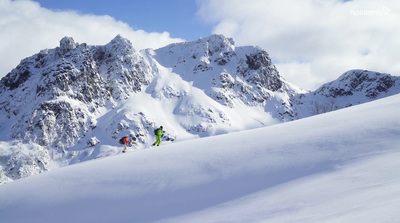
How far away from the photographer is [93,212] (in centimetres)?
652

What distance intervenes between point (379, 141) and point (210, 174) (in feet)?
15.2

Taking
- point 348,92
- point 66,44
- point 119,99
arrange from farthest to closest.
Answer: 1. point 348,92
2. point 66,44
3. point 119,99

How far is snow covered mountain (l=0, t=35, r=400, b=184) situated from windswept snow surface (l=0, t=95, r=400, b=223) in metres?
53.2

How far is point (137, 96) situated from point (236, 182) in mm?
87828

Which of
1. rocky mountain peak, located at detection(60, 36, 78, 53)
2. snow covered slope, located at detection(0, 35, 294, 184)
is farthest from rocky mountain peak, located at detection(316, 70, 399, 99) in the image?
rocky mountain peak, located at detection(60, 36, 78, 53)

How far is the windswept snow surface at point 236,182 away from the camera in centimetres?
500

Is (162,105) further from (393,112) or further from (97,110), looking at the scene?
(393,112)

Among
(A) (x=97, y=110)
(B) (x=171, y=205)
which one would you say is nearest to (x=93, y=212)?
(B) (x=171, y=205)

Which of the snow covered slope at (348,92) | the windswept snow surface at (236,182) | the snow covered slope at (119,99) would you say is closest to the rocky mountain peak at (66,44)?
the snow covered slope at (119,99)

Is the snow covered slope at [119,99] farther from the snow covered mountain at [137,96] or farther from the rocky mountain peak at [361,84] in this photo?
the rocky mountain peak at [361,84]

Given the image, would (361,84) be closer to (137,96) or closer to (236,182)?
(137,96)

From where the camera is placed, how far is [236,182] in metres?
6.73

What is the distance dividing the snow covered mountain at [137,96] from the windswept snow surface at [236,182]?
175 ft

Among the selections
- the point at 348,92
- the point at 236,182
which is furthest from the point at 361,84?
the point at 236,182
